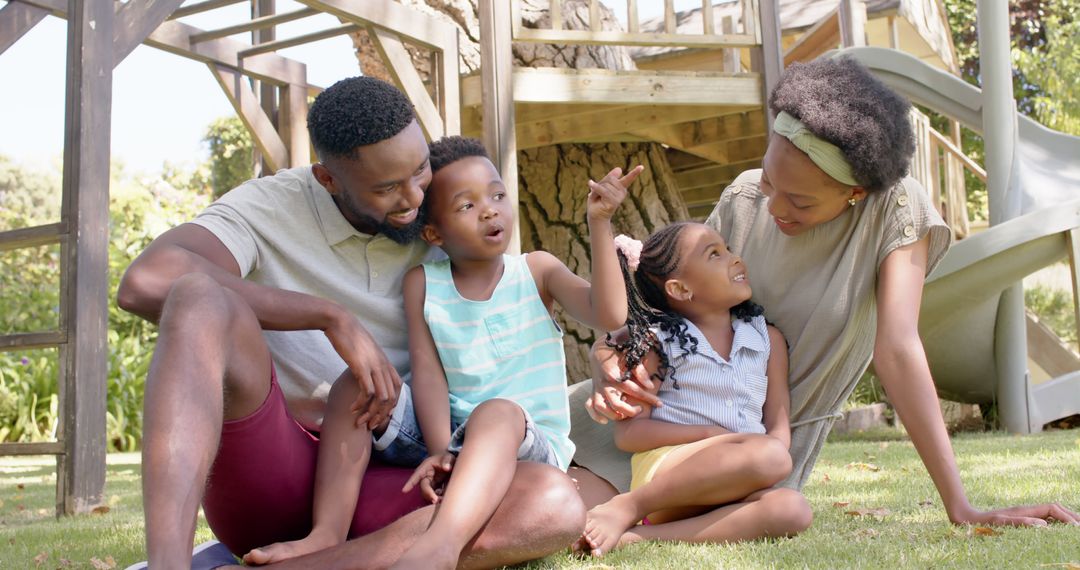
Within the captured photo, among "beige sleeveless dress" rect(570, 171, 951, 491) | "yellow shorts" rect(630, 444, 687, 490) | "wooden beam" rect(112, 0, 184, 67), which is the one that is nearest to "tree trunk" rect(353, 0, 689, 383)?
"wooden beam" rect(112, 0, 184, 67)

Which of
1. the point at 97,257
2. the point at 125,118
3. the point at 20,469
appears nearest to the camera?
the point at 97,257

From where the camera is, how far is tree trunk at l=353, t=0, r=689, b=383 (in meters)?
7.43

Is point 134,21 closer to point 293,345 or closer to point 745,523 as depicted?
point 293,345

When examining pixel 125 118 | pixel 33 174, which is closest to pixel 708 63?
pixel 33 174

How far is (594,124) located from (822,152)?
479 cm

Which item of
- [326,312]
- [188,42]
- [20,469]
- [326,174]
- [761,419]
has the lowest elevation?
[20,469]

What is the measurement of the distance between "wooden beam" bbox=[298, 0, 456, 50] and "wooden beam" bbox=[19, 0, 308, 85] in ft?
3.71

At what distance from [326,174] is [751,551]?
128 cm

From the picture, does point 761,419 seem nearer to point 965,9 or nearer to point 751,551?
point 751,551

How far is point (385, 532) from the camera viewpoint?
6.88ft

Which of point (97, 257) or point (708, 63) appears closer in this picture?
point (97, 257)

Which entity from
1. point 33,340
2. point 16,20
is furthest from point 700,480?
point 16,20

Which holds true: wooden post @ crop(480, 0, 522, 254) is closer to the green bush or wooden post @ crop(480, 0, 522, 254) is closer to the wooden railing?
the wooden railing

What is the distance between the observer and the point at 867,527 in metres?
2.67
